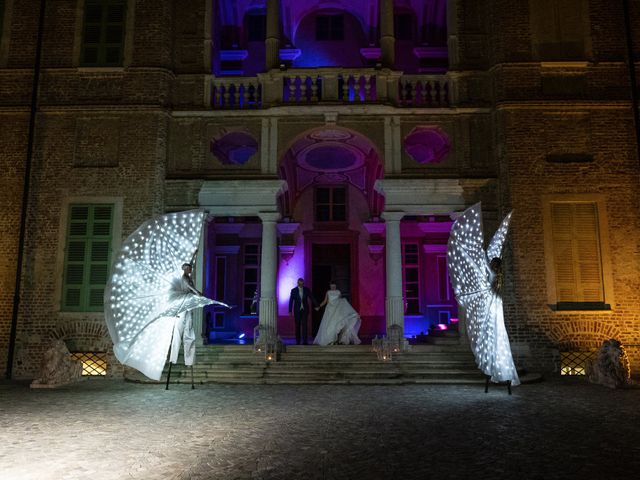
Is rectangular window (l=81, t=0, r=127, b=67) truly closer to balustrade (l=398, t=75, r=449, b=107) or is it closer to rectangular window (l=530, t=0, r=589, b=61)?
balustrade (l=398, t=75, r=449, b=107)

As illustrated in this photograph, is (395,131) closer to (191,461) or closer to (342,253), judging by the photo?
(342,253)

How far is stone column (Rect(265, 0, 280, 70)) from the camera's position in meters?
13.3

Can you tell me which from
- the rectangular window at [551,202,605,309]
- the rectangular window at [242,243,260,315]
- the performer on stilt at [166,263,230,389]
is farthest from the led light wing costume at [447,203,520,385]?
the rectangular window at [242,243,260,315]

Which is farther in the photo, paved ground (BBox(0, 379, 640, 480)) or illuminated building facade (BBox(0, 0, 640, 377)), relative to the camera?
illuminated building facade (BBox(0, 0, 640, 377))

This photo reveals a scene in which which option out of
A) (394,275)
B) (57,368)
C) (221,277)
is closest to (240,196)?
(394,275)

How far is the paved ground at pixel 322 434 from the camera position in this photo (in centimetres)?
469

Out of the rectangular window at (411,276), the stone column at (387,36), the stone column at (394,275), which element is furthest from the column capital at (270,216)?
the rectangular window at (411,276)

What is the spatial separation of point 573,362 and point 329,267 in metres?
8.00

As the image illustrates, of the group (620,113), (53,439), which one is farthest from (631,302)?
(53,439)

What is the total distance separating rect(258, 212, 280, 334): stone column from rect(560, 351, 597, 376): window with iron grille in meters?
6.66

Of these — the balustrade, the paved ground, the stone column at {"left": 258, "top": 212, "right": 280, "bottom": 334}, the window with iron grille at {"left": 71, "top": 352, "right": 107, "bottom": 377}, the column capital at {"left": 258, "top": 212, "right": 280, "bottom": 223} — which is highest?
the balustrade

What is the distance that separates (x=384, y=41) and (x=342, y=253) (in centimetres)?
688

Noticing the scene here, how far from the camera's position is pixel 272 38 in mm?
13383

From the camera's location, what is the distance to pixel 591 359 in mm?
11047
